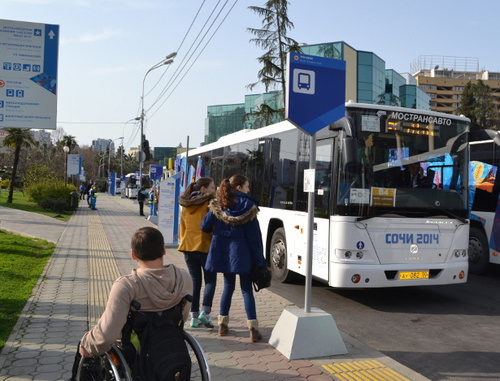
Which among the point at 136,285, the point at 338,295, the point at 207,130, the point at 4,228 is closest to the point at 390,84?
the point at 207,130

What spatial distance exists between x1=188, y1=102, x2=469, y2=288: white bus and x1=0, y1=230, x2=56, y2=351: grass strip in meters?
4.22

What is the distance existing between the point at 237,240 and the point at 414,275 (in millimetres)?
3285

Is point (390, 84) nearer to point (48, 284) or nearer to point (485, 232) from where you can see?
point (485, 232)

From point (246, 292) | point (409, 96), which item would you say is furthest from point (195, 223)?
point (409, 96)

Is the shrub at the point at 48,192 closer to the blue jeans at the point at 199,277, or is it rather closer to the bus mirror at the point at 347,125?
the bus mirror at the point at 347,125

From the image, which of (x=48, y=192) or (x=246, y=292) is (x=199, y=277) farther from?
(x=48, y=192)

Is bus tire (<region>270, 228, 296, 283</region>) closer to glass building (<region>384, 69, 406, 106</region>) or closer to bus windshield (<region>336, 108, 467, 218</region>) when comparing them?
bus windshield (<region>336, 108, 467, 218</region>)

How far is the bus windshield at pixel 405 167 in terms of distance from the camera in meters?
7.19

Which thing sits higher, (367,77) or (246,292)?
(367,77)

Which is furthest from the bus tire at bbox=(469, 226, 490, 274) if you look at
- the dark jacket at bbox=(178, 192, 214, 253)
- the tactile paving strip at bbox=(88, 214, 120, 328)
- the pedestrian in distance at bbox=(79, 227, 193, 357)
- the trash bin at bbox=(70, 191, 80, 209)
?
the trash bin at bbox=(70, 191, 80, 209)

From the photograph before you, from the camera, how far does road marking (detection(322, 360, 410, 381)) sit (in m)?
4.46

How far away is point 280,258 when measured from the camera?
920 cm

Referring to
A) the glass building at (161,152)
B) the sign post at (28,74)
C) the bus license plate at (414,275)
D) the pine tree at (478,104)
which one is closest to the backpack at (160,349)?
the bus license plate at (414,275)

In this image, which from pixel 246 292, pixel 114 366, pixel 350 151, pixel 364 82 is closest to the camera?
pixel 114 366
